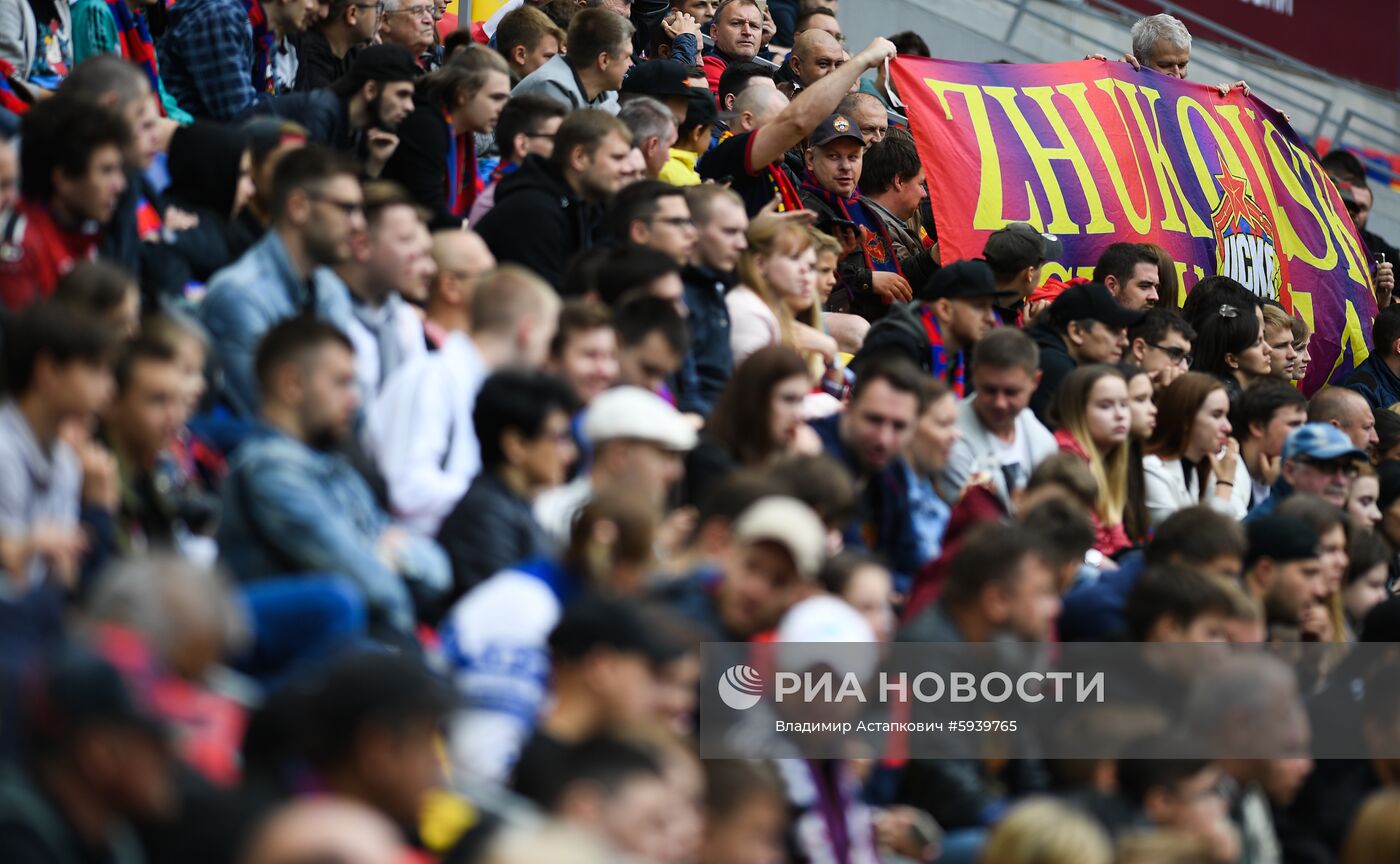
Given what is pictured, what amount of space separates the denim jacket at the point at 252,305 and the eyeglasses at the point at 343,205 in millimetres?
A: 176

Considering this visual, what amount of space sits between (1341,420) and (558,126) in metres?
4.00

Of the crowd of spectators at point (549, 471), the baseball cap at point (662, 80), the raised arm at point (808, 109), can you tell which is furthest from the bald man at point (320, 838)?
the baseball cap at point (662, 80)

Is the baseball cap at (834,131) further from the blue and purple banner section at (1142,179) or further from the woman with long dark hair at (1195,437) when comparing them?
the woman with long dark hair at (1195,437)

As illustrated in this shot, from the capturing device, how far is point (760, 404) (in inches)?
269

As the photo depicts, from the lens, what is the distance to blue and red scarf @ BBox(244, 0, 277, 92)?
9820 millimetres

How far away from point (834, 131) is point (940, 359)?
192cm

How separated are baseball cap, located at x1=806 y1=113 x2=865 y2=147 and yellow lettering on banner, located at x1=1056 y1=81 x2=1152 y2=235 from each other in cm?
212

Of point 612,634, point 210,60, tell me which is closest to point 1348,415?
point 210,60

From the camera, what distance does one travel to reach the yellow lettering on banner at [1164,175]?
12391mm

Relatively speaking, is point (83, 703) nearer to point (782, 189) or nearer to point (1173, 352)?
point (782, 189)

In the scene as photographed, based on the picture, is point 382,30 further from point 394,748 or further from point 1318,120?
point 1318,120

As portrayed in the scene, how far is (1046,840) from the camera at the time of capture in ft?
14.9

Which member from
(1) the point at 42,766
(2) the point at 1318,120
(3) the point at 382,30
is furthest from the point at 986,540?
(2) the point at 1318,120

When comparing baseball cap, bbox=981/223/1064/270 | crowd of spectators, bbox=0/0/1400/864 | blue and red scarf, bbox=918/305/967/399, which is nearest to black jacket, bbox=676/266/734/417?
crowd of spectators, bbox=0/0/1400/864
